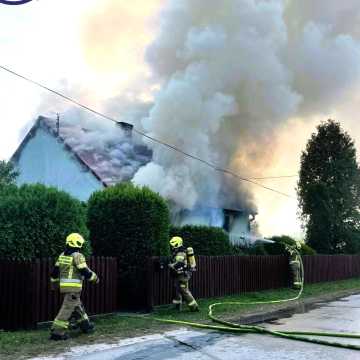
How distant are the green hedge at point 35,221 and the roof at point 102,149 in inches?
493

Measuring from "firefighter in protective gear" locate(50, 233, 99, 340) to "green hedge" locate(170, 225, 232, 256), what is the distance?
739cm

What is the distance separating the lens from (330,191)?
99.7 feet

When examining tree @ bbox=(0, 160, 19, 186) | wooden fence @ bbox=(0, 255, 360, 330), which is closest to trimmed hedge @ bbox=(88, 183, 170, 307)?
wooden fence @ bbox=(0, 255, 360, 330)

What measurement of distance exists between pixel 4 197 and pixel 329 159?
84.4 feet

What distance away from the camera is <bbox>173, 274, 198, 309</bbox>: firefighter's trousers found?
10.7 meters

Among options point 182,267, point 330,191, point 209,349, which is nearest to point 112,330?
point 209,349

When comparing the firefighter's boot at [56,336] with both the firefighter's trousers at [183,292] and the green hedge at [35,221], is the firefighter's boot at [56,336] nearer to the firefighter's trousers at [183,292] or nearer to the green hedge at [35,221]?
the green hedge at [35,221]

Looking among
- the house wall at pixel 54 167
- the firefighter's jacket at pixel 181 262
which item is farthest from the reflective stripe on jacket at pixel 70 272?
the house wall at pixel 54 167

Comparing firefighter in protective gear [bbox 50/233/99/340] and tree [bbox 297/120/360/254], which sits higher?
tree [bbox 297/120/360/254]

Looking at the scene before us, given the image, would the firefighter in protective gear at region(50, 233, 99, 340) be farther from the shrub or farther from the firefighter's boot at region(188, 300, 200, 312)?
the shrub

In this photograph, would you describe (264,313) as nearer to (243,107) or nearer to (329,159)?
(243,107)

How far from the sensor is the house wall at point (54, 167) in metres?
22.9

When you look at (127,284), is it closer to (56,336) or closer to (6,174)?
(56,336)

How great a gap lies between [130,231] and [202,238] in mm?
4203
